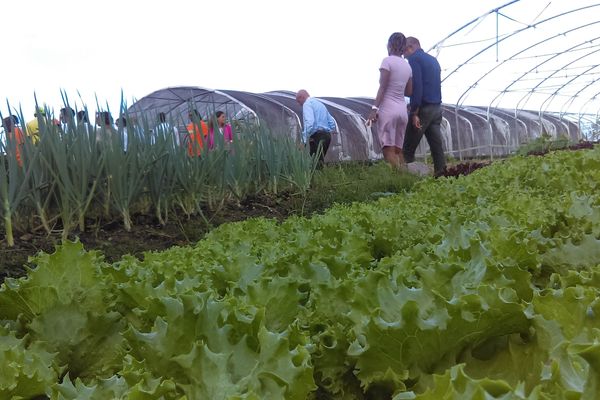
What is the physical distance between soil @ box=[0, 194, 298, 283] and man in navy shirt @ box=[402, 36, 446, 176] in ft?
9.21

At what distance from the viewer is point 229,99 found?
38.5ft

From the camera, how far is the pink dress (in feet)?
19.2

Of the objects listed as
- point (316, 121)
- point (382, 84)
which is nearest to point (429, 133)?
point (382, 84)

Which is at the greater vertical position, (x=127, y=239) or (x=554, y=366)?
(x=554, y=366)

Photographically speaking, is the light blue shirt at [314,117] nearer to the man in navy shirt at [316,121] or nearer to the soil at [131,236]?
the man in navy shirt at [316,121]

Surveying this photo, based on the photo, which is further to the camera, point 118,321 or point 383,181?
point 383,181

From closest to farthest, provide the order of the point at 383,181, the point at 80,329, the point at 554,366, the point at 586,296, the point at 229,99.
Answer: the point at 554,366, the point at 586,296, the point at 80,329, the point at 383,181, the point at 229,99

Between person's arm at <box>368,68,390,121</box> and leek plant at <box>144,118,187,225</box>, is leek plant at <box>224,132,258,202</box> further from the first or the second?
person's arm at <box>368,68,390,121</box>

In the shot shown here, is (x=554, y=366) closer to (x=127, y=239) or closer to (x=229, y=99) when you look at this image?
(x=127, y=239)

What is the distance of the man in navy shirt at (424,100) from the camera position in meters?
6.10

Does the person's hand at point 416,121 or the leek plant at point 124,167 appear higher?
the person's hand at point 416,121

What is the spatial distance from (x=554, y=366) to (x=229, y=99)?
37.7 ft

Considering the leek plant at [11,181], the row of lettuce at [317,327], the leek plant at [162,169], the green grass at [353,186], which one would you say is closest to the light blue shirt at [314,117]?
the green grass at [353,186]

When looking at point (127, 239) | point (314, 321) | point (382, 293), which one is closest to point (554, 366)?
point (382, 293)
